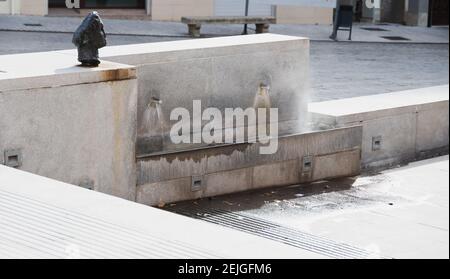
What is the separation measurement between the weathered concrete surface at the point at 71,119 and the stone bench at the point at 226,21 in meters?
10.4

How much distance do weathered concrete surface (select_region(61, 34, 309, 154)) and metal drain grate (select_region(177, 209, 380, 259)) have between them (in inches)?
43.1

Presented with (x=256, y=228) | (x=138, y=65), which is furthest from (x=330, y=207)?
(x=138, y=65)

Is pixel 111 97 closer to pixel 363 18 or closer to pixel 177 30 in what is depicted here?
pixel 177 30

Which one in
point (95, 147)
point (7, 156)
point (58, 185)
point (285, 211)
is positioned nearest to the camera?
point (58, 185)

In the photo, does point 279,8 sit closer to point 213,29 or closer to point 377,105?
point 213,29

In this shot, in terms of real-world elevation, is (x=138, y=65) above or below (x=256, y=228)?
above

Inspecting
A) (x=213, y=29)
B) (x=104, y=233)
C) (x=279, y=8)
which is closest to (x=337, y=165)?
(x=104, y=233)

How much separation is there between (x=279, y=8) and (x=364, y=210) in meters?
13.8

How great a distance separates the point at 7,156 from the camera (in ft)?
28.1

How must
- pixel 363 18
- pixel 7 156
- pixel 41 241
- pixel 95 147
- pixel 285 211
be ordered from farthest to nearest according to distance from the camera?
pixel 363 18, pixel 285 211, pixel 95 147, pixel 7 156, pixel 41 241

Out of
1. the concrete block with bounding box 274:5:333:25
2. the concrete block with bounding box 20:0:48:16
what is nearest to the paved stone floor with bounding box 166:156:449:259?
the concrete block with bounding box 20:0:48:16

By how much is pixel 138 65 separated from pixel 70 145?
1257 millimetres

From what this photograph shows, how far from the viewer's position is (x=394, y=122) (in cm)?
1189

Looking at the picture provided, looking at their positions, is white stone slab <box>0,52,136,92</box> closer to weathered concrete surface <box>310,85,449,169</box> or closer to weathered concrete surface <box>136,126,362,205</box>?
weathered concrete surface <box>136,126,362,205</box>
